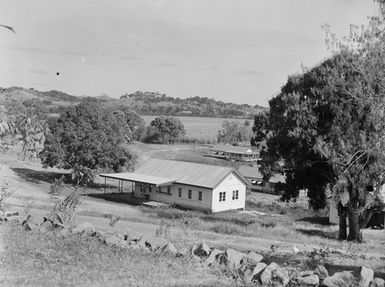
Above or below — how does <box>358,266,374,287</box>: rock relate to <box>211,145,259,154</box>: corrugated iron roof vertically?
below

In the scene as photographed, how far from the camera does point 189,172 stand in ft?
169

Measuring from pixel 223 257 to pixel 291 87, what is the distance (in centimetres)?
2028

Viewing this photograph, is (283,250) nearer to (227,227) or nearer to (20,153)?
(227,227)

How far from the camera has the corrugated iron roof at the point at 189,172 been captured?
48947 millimetres

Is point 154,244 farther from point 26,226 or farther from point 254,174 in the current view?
point 254,174

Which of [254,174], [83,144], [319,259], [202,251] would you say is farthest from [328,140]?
[254,174]

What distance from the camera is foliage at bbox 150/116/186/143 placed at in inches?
5704

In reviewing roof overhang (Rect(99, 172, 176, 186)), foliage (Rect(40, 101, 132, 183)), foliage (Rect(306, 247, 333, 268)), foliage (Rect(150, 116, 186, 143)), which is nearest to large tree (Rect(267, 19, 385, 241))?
foliage (Rect(306, 247, 333, 268))

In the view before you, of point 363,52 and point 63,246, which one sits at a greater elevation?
point 363,52

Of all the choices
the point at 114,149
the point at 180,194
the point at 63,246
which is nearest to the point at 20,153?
the point at 114,149

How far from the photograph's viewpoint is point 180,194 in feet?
165

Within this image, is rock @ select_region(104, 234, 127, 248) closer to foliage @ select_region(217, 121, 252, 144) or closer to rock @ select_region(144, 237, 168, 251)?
rock @ select_region(144, 237, 168, 251)

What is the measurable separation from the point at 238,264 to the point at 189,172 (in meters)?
39.6

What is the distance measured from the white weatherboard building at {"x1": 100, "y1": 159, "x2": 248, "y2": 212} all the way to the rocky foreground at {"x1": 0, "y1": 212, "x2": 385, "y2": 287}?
109 feet
